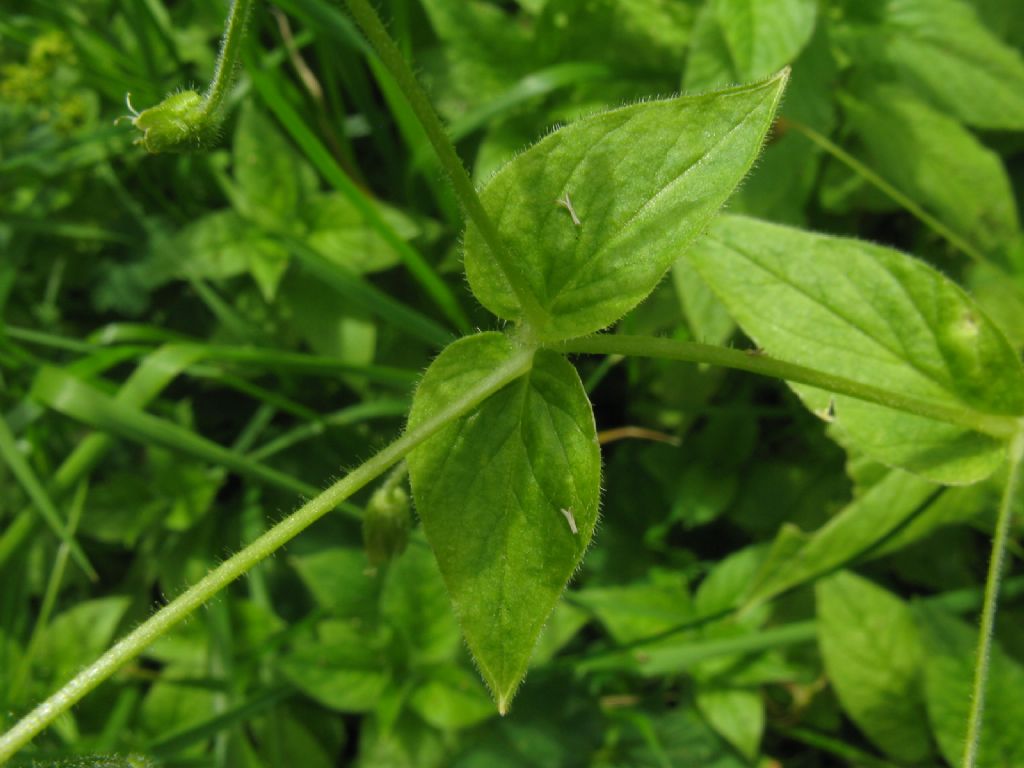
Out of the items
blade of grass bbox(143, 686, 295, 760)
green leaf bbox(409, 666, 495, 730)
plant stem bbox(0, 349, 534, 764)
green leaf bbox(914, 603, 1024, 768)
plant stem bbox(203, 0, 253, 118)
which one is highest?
plant stem bbox(203, 0, 253, 118)

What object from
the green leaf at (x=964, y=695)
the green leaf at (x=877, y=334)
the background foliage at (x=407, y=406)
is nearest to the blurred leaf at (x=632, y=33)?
the background foliage at (x=407, y=406)

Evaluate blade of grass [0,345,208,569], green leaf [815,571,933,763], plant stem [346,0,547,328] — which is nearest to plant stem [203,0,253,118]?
plant stem [346,0,547,328]

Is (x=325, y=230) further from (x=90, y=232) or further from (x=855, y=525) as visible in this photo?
(x=855, y=525)

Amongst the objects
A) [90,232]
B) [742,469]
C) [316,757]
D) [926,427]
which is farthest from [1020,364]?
[90,232]

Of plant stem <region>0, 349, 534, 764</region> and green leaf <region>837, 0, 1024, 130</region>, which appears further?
green leaf <region>837, 0, 1024, 130</region>

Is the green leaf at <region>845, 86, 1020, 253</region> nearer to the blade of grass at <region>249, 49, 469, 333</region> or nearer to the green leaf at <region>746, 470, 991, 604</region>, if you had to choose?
the green leaf at <region>746, 470, 991, 604</region>

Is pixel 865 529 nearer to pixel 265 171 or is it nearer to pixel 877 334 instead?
pixel 877 334
